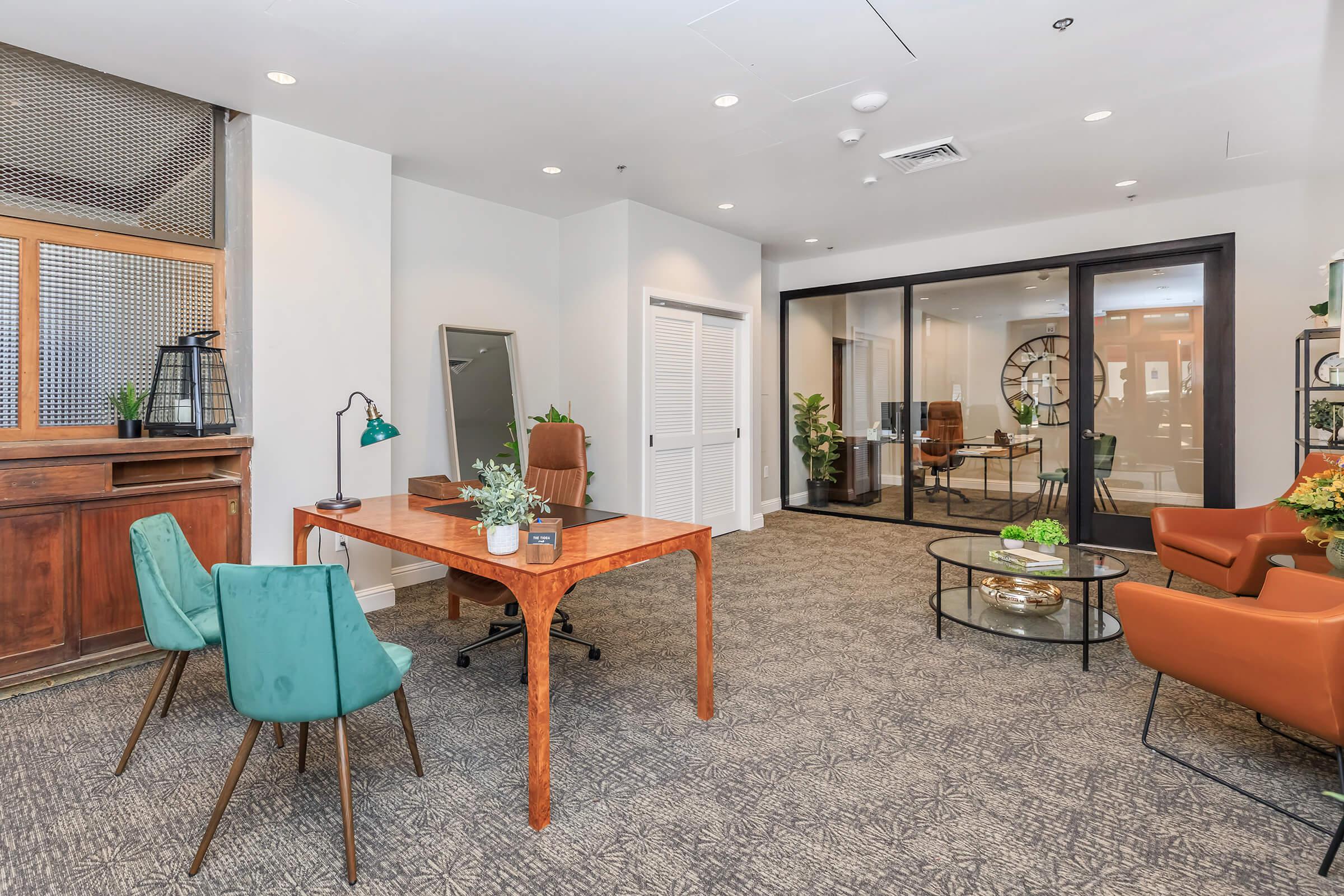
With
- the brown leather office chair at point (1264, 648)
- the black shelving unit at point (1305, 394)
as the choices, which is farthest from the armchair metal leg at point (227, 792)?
the black shelving unit at point (1305, 394)

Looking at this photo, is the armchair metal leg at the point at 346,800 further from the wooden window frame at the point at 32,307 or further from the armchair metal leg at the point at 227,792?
the wooden window frame at the point at 32,307

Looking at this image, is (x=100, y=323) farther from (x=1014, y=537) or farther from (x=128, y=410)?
(x=1014, y=537)

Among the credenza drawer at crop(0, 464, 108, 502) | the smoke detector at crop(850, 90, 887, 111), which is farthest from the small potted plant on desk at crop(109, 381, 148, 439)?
the smoke detector at crop(850, 90, 887, 111)

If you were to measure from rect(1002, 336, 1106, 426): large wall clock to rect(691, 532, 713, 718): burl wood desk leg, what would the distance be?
472 centimetres

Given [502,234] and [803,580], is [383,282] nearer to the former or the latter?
[502,234]

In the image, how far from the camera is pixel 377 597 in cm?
403

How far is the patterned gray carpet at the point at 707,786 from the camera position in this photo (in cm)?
169

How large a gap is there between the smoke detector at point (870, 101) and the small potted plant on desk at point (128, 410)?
404 centimetres

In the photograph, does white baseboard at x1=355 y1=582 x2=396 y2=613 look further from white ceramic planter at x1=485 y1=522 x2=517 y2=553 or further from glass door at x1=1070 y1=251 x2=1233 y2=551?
glass door at x1=1070 y1=251 x2=1233 y2=551

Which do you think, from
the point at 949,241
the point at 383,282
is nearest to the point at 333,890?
the point at 383,282

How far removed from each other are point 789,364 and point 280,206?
5269mm

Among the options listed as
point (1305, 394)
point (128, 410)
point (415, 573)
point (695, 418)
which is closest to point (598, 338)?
point (695, 418)

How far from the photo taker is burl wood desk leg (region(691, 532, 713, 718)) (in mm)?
2443

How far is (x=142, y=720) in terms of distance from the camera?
2.16 metres
